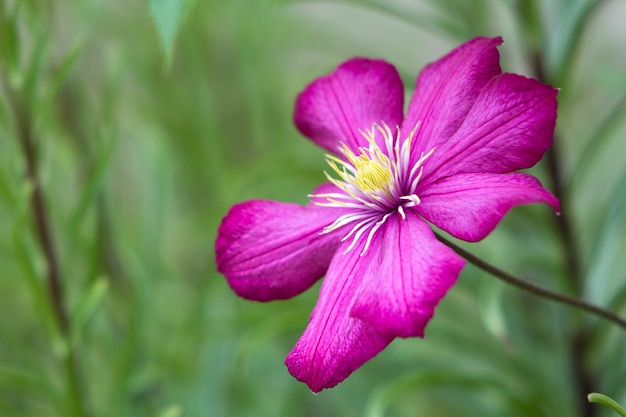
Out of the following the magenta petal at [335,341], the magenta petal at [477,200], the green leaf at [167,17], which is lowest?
the magenta petal at [335,341]

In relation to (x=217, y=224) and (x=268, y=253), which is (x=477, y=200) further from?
(x=217, y=224)

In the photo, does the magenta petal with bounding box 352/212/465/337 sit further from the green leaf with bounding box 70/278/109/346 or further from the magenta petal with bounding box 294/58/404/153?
the green leaf with bounding box 70/278/109/346

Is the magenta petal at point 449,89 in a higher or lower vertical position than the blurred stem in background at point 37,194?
higher

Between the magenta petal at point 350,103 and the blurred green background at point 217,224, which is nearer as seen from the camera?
the magenta petal at point 350,103

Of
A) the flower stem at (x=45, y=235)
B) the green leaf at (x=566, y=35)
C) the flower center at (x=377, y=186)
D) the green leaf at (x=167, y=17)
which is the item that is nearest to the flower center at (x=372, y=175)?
the flower center at (x=377, y=186)

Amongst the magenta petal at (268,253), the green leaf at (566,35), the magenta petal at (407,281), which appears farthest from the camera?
the green leaf at (566,35)

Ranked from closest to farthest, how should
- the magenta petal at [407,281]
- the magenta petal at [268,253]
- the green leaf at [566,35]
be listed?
the magenta petal at [407,281], the magenta petal at [268,253], the green leaf at [566,35]

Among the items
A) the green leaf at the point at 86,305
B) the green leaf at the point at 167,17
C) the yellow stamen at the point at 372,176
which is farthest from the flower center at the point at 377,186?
the green leaf at the point at 86,305

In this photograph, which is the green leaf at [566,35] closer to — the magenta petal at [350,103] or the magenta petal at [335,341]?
the magenta petal at [350,103]
